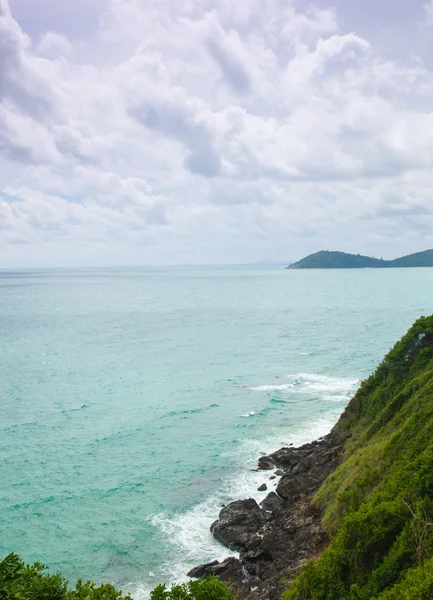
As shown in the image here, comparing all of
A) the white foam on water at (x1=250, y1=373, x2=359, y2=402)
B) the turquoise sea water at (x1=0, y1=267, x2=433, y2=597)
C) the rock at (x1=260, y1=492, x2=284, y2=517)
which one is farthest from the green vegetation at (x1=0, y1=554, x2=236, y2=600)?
the white foam on water at (x1=250, y1=373, x2=359, y2=402)

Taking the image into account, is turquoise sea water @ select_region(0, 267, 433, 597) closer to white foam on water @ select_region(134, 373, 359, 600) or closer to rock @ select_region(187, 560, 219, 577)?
white foam on water @ select_region(134, 373, 359, 600)

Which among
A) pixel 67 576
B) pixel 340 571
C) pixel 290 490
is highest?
pixel 340 571

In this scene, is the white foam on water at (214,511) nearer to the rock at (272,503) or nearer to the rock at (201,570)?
the rock at (201,570)

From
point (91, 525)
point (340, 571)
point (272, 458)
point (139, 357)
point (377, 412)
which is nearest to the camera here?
point (340, 571)

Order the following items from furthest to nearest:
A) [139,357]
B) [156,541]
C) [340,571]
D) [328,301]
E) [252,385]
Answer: [328,301]
[139,357]
[252,385]
[156,541]
[340,571]

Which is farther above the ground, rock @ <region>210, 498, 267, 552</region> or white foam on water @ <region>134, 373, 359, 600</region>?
rock @ <region>210, 498, 267, 552</region>

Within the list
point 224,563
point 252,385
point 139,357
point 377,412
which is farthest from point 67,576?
point 139,357

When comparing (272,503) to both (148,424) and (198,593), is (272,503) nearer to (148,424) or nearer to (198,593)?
(198,593)

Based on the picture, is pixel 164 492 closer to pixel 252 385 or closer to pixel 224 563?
pixel 224 563
